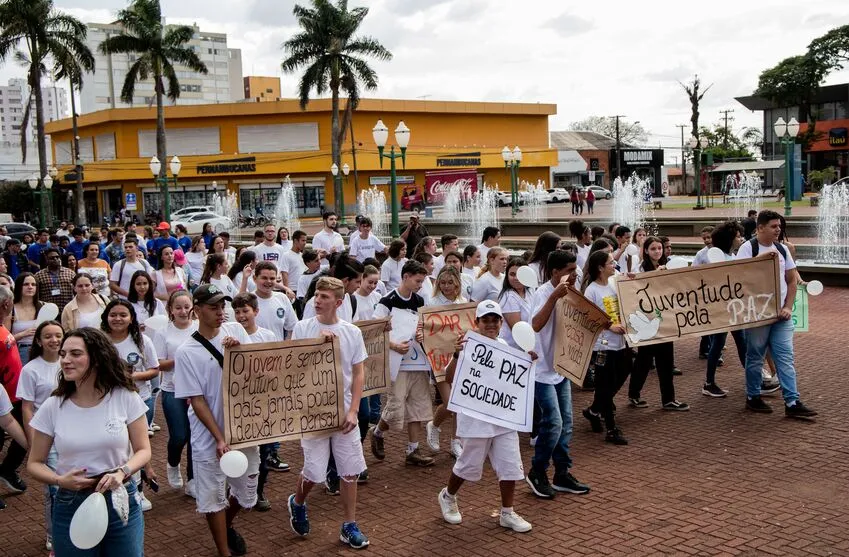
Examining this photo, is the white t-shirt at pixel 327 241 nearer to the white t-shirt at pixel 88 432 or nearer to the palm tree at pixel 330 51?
the white t-shirt at pixel 88 432

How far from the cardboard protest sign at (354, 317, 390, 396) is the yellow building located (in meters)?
51.1

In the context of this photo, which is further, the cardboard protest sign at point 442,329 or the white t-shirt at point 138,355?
the cardboard protest sign at point 442,329

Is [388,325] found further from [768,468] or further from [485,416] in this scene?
[768,468]

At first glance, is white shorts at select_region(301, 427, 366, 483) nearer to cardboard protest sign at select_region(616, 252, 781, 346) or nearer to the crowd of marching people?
the crowd of marching people

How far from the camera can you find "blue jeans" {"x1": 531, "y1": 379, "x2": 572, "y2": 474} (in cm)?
646

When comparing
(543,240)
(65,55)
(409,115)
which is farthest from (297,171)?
(543,240)

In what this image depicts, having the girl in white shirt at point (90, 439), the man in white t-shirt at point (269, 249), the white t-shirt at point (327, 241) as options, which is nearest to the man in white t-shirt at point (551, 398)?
the girl in white shirt at point (90, 439)

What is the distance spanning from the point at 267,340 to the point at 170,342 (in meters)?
1.01

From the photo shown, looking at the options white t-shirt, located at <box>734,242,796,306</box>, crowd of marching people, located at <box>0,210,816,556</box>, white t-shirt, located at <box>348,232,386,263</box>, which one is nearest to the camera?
crowd of marching people, located at <box>0,210,816,556</box>

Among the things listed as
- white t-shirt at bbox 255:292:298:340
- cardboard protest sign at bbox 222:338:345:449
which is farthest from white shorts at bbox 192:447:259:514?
white t-shirt at bbox 255:292:298:340

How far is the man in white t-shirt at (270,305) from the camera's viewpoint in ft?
25.4

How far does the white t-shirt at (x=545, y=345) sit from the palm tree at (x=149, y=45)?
42.4 m

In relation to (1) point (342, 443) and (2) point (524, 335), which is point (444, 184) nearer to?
(2) point (524, 335)

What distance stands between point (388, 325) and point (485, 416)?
5.19 feet
